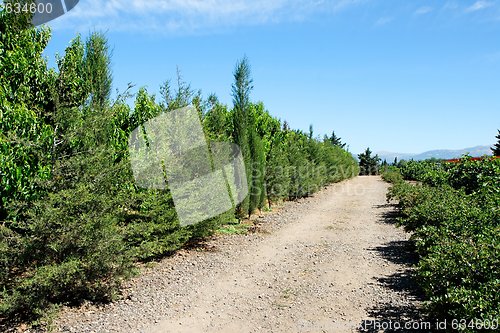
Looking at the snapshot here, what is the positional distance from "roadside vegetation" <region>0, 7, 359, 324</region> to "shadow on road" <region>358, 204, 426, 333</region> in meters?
3.82

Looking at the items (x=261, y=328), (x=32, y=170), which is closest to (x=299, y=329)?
(x=261, y=328)

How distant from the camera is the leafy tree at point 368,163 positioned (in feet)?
219

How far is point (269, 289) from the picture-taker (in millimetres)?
5914

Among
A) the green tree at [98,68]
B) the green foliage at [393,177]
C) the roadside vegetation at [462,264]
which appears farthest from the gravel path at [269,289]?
the green foliage at [393,177]

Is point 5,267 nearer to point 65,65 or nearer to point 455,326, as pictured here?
point 65,65

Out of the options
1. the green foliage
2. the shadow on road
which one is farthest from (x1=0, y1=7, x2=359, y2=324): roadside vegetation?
the green foliage

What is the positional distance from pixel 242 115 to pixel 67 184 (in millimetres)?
7889

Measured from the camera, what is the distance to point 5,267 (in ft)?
15.7

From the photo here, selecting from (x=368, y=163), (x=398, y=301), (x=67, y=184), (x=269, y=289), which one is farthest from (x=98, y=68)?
(x=368, y=163)

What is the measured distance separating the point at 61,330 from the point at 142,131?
4299 mm

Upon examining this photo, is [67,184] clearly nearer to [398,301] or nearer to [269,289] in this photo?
[269,289]

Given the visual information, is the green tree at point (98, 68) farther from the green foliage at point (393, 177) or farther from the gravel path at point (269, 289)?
the green foliage at point (393, 177)

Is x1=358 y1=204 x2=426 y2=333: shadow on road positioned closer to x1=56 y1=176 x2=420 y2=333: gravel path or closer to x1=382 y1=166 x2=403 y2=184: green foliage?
x1=56 y1=176 x2=420 y2=333: gravel path

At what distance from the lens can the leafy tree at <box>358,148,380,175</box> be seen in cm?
6662
